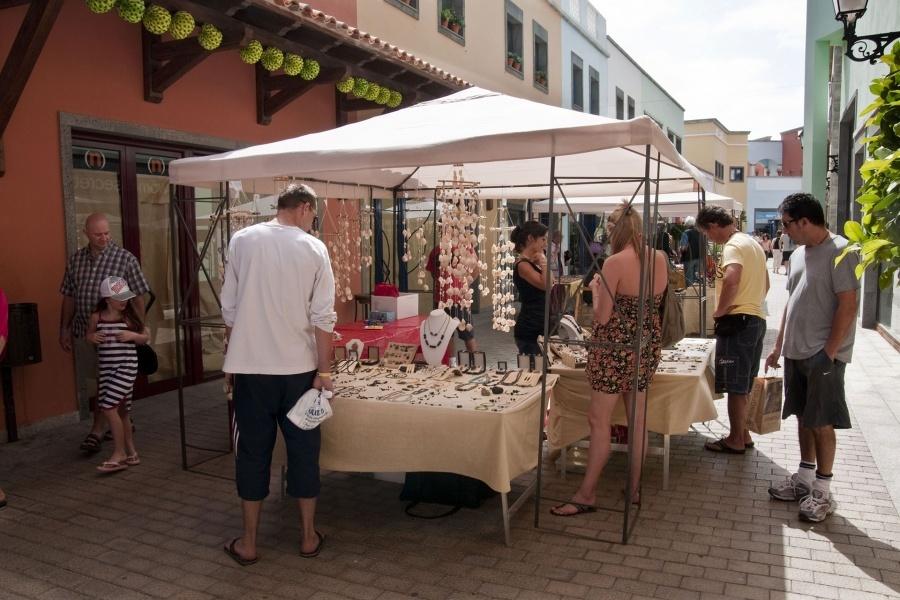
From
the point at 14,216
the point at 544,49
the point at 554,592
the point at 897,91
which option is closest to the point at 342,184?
the point at 14,216

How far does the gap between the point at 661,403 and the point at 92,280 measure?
3.93 meters

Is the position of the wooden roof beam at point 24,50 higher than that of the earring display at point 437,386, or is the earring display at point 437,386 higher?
the wooden roof beam at point 24,50

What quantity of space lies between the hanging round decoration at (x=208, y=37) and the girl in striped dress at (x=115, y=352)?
2521 millimetres

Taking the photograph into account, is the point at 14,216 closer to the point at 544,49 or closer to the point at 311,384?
the point at 311,384

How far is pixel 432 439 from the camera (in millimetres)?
3656

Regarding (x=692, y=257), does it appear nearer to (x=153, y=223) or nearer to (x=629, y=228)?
(x=153, y=223)

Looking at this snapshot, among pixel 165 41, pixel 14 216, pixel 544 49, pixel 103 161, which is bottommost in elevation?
pixel 14 216

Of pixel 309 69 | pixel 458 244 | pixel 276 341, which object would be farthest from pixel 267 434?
pixel 309 69

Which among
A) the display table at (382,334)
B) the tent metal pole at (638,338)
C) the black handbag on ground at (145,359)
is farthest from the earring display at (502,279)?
the black handbag on ground at (145,359)

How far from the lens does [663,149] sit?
3635 mm

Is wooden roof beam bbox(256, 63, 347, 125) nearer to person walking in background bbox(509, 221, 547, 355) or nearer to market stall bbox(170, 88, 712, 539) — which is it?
market stall bbox(170, 88, 712, 539)

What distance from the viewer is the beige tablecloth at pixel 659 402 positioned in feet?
14.5

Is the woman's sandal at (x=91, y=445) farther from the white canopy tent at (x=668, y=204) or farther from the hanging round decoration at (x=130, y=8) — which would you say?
the white canopy tent at (x=668, y=204)

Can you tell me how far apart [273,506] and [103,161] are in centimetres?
379
